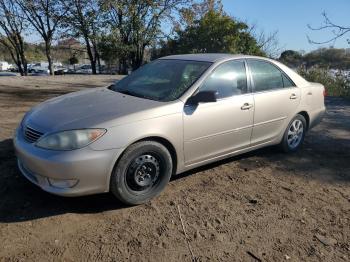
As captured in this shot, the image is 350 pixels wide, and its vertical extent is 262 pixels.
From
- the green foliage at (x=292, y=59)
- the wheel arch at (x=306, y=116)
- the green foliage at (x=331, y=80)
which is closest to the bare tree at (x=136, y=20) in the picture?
the green foliage at (x=292, y=59)

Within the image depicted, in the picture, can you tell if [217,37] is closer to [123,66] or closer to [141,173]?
[123,66]

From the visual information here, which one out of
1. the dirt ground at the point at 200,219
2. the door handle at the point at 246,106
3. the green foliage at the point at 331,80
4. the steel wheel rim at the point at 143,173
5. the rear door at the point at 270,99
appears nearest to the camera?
the dirt ground at the point at 200,219

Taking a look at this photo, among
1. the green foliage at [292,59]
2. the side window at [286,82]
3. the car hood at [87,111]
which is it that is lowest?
the car hood at [87,111]

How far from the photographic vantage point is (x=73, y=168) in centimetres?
338

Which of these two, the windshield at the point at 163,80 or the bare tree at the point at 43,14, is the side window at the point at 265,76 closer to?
the windshield at the point at 163,80

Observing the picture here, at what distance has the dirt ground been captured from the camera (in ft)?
10.3

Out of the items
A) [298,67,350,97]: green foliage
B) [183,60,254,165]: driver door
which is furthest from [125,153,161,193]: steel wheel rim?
[298,67,350,97]: green foliage

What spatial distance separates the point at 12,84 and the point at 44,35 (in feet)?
58.0

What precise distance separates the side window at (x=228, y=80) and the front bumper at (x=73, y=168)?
4.87ft

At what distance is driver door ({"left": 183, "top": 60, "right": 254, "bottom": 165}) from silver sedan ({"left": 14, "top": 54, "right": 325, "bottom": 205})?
0.5 inches

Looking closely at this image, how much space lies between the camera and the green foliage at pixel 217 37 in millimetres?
23625

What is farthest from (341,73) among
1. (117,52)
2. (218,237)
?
(117,52)

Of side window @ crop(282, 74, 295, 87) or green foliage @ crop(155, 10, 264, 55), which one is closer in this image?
side window @ crop(282, 74, 295, 87)

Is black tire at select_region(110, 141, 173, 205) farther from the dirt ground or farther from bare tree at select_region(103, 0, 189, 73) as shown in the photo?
bare tree at select_region(103, 0, 189, 73)
